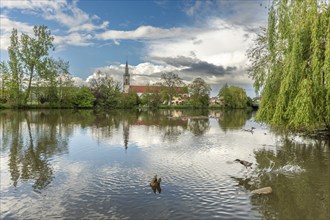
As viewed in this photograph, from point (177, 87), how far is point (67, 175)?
311ft

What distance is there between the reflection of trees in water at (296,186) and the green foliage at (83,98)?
222 ft

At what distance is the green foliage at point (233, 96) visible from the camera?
355 ft

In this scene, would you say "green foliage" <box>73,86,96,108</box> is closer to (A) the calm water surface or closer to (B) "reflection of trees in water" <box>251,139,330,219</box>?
(A) the calm water surface

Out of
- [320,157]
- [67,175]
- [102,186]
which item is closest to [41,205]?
[102,186]

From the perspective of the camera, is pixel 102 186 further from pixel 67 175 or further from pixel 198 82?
pixel 198 82

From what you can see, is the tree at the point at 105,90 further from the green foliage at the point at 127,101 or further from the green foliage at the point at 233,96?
the green foliage at the point at 233,96

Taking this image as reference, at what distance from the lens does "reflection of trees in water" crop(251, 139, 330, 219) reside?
9586 millimetres

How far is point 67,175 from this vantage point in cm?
1329

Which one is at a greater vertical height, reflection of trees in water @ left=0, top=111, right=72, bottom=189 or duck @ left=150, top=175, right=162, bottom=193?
reflection of trees in water @ left=0, top=111, right=72, bottom=189

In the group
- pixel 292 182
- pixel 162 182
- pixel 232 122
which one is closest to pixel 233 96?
pixel 232 122

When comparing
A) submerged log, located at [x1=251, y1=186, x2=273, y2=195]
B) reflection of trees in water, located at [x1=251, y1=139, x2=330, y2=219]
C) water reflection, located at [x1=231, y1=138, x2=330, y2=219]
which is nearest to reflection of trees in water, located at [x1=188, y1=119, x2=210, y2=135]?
water reflection, located at [x1=231, y1=138, x2=330, y2=219]

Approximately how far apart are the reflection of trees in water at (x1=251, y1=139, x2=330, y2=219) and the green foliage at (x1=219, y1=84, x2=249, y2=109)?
89945mm

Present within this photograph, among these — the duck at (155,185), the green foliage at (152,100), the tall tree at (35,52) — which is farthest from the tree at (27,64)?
the duck at (155,185)

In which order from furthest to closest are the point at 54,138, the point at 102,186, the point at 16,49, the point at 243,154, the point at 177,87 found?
the point at 177,87 < the point at 16,49 < the point at 54,138 < the point at 243,154 < the point at 102,186
